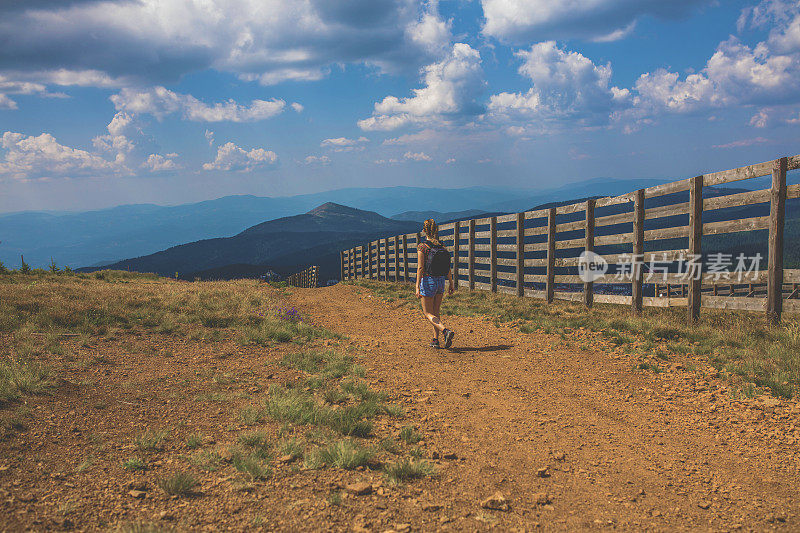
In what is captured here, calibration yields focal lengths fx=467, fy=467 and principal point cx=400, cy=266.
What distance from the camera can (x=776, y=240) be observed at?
7918mm

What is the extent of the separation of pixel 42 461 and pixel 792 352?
8671 millimetres

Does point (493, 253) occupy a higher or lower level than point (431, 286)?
higher

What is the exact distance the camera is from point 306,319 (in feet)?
37.6

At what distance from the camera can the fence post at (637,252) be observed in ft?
33.4

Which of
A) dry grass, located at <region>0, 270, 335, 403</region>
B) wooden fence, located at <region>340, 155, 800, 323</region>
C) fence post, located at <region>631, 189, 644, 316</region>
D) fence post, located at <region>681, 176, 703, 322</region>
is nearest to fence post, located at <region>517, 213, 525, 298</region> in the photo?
wooden fence, located at <region>340, 155, 800, 323</region>

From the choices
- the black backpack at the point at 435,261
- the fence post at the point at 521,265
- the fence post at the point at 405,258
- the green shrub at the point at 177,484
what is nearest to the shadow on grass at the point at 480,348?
the black backpack at the point at 435,261

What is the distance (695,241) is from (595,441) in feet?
20.2

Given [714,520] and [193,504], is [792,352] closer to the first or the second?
[714,520]

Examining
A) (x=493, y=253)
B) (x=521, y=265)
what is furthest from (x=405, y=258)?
(x=521, y=265)

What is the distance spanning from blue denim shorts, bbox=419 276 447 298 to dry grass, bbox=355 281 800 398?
2.13 metres

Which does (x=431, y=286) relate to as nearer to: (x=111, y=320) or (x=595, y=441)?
(x=595, y=441)

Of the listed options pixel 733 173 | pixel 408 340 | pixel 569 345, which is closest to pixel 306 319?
pixel 408 340

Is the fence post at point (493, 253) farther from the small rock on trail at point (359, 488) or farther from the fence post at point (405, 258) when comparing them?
the small rock on trail at point (359, 488)

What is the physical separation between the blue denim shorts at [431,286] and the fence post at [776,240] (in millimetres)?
5553
